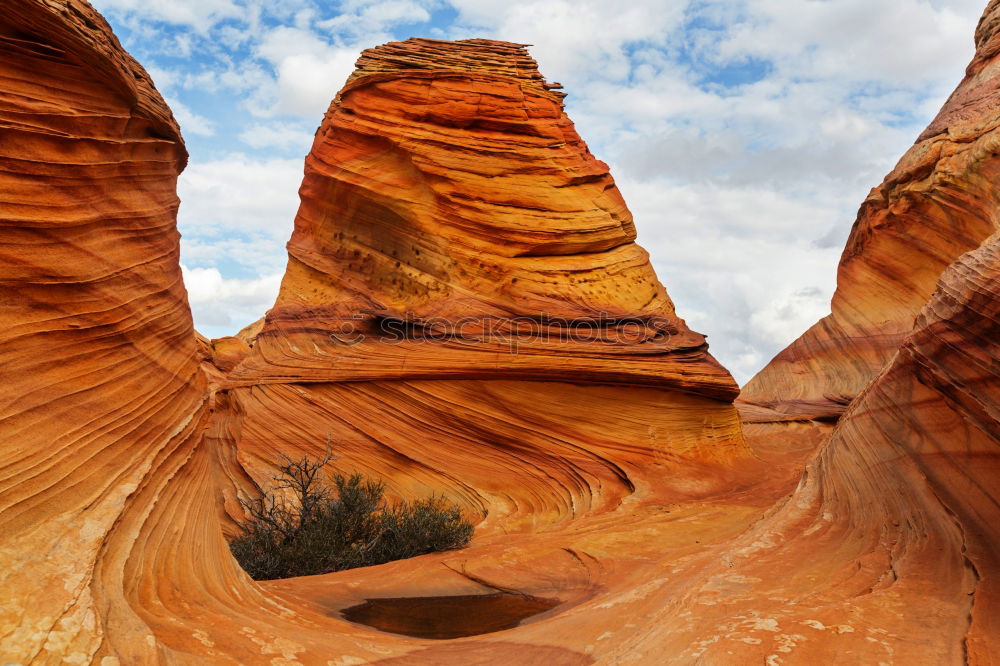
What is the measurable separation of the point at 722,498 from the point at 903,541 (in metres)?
6.06

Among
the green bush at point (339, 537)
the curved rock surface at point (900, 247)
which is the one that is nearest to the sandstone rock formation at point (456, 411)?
the curved rock surface at point (900, 247)

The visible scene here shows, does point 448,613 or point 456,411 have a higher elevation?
point 456,411

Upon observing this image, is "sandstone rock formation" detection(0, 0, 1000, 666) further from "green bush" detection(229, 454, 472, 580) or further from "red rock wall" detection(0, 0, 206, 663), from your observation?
"green bush" detection(229, 454, 472, 580)

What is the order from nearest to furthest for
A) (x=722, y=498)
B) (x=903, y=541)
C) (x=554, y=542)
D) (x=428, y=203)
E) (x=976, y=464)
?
(x=976, y=464) → (x=903, y=541) → (x=554, y=542) → (x=722, y=498) → (x=428, y=203)

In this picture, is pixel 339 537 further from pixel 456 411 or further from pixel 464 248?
pixel 464 248

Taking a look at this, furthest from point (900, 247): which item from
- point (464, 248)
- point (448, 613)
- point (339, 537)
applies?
point (448, 613)

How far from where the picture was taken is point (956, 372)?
18.8 ft

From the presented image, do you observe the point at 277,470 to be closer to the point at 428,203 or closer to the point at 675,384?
the point at 428,203

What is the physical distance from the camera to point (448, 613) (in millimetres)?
6785

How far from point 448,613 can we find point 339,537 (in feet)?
10.5

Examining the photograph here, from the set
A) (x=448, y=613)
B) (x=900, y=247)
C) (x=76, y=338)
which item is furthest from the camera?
(x=900, y=247)

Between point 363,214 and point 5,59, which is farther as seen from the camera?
point 363,214

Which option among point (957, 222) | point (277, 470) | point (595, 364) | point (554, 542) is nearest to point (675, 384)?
point (595, 364)

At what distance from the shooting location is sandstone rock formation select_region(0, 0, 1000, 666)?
15.2 ft
